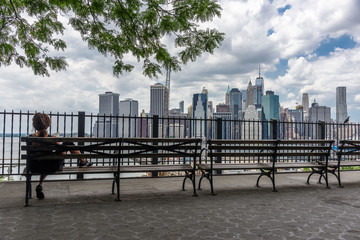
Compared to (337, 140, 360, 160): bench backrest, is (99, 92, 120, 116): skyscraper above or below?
above

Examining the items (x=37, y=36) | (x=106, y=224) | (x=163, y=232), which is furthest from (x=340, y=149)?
(x=37, y=36)

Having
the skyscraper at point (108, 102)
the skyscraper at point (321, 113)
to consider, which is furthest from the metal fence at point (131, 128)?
the skyscraper at point (321, 113)

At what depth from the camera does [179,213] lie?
3.81 m

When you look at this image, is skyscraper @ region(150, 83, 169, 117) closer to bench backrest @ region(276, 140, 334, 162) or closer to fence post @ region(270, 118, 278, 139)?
fence post @ region(270, 118, 278, 139)

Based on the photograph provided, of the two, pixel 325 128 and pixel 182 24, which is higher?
pixel 182 24

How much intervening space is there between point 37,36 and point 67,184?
3559 mm

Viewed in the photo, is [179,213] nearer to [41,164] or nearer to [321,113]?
[41,164]

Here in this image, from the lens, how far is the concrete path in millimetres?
3021

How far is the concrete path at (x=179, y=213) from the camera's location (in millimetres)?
3021

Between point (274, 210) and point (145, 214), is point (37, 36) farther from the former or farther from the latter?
point (274, 210)

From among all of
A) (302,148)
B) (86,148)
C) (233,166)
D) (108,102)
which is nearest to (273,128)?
(302,148)

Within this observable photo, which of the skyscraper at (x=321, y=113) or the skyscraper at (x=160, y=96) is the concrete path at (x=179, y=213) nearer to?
the skyscraper at (x=160, y=96)

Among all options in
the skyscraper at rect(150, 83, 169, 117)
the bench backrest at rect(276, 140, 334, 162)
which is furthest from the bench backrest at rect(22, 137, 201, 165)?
the skyscraper at rect(150, 83, 169, 117)

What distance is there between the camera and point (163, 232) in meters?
3.05
